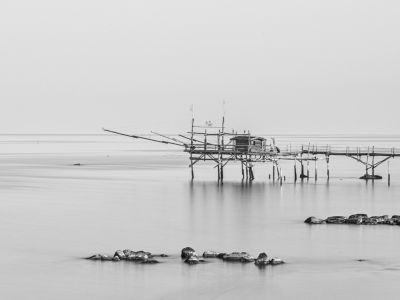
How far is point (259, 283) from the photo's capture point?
32.9m

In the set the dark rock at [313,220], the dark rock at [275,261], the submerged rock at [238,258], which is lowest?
the dark rock at [275,261]

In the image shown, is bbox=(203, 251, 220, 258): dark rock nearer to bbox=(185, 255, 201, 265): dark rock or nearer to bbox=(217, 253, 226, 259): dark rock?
bbox=(217, 253, 226, 259): dark rock

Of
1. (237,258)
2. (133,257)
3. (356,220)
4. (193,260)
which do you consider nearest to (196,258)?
(193,260)

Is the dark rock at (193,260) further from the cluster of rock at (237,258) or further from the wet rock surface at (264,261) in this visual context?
the wet rock surface at (264,261)

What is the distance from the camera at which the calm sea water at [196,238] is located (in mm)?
32469

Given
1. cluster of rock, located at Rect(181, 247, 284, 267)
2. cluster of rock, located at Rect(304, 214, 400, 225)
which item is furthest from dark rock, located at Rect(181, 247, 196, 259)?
cluster of rock, located at Rect(304, 214, 400, 225)

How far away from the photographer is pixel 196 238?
145 feet

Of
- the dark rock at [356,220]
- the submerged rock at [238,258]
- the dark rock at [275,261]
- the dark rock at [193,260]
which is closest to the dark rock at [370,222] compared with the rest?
the dark rock at [356,220]

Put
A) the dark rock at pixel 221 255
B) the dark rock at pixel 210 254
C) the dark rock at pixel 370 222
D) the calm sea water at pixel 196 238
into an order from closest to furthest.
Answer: the calm sea water at pixel 196 238, the dark rock at pixel 221 255, the dark rock at pixel 210 254, the dark rock at pixel 370 222

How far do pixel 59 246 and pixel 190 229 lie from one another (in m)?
8.18

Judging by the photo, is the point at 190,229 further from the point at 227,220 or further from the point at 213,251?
the point at 213,251

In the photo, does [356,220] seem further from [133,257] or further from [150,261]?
[133,257]

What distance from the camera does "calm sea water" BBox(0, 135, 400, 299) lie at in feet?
107

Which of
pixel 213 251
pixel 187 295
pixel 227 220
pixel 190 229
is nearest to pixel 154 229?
pixel 190 229
